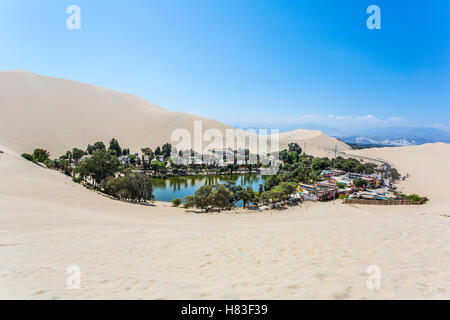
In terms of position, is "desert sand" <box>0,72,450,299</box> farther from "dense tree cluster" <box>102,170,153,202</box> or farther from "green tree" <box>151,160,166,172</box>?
"green tree" <box>151,160,166,172</box>

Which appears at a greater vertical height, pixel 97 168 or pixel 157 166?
pixel 157 166

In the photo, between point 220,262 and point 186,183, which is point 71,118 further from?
point 220,262

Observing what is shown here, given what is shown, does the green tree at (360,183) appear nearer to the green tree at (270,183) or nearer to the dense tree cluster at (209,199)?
the green tree at (270,183)

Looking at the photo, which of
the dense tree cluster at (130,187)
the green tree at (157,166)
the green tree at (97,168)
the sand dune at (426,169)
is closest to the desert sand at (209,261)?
the dense tree cluster at (130,187)

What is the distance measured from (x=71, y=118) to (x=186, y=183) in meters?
54.2

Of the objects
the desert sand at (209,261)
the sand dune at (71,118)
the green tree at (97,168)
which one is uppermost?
the sand dune at (71,118)

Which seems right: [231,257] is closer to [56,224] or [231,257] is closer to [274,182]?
[56,224]

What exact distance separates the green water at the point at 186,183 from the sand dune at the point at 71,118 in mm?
28229

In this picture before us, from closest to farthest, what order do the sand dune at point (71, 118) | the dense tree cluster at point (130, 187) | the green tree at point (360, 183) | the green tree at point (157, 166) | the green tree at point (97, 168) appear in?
the dense tree cluster at point (130, 187)
the green tree at point (97, 168)
the green tree at point (360, 183)
the green tree at point (157, 166)
the sand dune at point (71, 118)

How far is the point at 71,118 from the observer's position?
6444 centimetres

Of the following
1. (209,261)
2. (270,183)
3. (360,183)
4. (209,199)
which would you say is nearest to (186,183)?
(270,183)

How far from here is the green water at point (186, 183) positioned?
2606 cm

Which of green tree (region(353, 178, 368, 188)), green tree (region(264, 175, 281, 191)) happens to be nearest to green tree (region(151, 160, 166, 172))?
green tree (region(264, 175, 281, 191))
